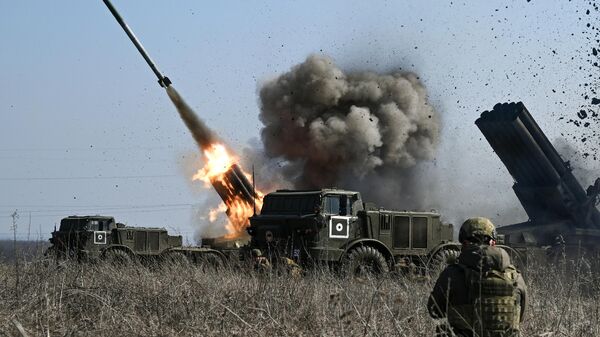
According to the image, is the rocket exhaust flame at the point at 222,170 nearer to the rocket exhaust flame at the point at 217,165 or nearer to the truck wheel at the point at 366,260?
the rocket exhaust flame at the point at 217,165

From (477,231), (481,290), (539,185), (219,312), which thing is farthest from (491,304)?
(539,185)

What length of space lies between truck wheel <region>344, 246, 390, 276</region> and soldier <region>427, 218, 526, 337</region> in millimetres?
10993

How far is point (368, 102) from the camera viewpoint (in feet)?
104

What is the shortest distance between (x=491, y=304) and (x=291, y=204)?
12344 mm

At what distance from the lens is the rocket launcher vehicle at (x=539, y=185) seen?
22172 mm

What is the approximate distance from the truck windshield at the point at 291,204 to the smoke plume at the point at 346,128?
1077 centimetres

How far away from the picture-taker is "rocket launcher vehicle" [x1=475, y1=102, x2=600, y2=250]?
72.7 ft

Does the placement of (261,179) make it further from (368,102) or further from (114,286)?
(114,286)

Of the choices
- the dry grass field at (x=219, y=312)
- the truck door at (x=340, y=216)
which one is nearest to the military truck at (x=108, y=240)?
the truck door at (x=340, y=216)

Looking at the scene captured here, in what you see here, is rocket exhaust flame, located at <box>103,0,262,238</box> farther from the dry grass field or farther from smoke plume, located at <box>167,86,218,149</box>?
the dry grass field

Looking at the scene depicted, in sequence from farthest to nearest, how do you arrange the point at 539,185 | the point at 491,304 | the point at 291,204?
the point at 539,185 < the point at 291,204 < the point at 491,304

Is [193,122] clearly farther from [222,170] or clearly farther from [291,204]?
[291,204]

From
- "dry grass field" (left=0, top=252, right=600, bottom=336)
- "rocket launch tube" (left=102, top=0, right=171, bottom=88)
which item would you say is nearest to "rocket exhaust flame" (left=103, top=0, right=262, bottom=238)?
"rocket launch tube" (left=102, top=0, right=171, bottom=88)

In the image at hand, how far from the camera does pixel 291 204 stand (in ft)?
60.6
